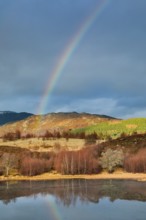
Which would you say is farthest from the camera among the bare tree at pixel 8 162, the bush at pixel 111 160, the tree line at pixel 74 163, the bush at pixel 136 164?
the bush at pixel 111 160

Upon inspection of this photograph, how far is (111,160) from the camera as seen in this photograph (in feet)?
335

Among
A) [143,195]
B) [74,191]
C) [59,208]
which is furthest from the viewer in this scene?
[74,191]

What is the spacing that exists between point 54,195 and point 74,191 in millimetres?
5114

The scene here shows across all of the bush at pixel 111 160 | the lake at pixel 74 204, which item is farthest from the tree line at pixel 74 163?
the lake at pixel 74 204

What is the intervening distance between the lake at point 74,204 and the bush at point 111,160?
37579 mm

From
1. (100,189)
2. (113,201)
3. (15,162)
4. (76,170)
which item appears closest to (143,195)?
(113,201)

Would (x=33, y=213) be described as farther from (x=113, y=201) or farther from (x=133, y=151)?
(x=133, y=151)

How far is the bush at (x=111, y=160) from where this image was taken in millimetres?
101938

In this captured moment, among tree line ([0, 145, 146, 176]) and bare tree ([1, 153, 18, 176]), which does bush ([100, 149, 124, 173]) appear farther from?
bare tree ([1, 153, 18, 176])

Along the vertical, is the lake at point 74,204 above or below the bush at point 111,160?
below

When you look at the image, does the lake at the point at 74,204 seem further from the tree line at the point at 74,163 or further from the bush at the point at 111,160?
the bush at the point at 111,160

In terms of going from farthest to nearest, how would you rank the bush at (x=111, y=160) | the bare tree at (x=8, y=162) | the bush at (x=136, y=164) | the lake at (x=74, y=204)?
the bush at (x=111, y=160), the bare tree at (x=8, y=162), the bush at (x=136, y=164), the lake at (x=74, y=204)

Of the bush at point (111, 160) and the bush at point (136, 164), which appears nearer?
the bush at point (136, 164)

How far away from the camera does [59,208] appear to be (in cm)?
4572
